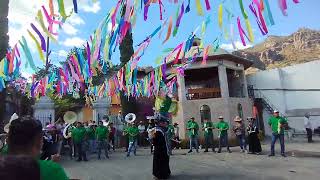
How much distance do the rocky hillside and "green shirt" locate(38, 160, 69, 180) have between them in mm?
61865

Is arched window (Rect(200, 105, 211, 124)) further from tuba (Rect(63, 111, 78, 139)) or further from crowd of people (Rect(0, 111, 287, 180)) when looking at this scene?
tuba (Rect(63, 111, 78, 139))

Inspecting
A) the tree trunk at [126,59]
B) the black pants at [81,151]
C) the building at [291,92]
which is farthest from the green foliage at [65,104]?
the building at [291,92]

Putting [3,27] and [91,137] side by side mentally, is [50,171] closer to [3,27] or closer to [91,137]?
[3,27]

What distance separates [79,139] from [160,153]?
689 centimetres

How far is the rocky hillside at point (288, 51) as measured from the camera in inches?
2645

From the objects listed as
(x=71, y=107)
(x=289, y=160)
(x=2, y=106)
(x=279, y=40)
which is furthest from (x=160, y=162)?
(x=279, y=40)

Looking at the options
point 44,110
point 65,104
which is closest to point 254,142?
point 44,110

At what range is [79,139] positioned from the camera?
16.5 m

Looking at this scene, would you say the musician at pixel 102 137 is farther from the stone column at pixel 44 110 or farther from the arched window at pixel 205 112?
the arched window at pixel 205 112

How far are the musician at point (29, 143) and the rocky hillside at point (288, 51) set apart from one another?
203ft

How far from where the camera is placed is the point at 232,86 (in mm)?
32156

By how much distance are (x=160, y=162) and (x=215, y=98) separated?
59.5 feet

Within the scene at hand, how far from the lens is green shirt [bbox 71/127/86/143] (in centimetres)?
1648

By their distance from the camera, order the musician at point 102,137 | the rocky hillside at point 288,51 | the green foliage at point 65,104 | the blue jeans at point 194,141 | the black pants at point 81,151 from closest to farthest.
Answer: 1. the black pants at point 81,151
2. the musician at point 102,137
3. the blue jeans at point 194,141
4. the green foliage at point 65,104
5. the rocky hillside at point 288,51
